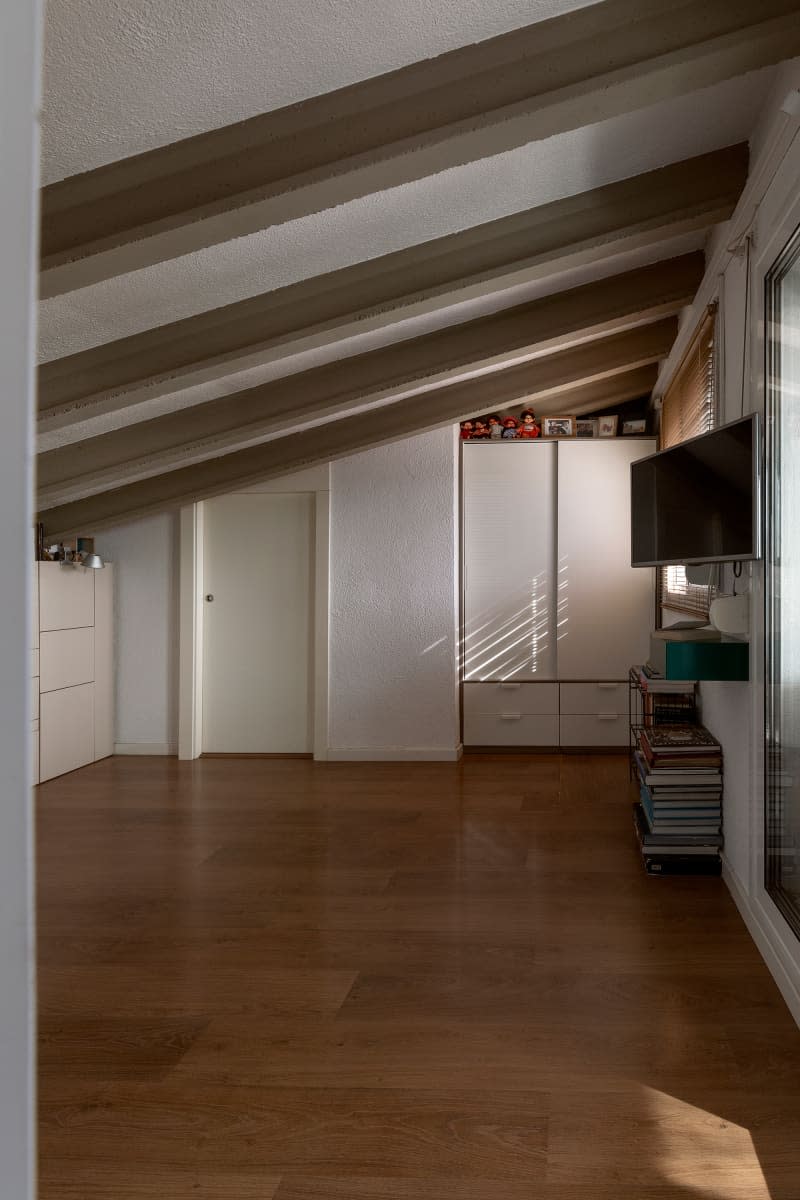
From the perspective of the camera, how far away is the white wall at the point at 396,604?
666 centimetres

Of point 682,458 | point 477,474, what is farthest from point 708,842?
point 477,474

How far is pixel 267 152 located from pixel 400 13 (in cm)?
46

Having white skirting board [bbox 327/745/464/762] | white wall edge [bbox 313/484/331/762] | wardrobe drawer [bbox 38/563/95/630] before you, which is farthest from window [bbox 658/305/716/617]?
wardrobe drawer [bbox 38/563/95/630]

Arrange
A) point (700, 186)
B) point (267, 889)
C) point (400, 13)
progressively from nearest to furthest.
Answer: point (400, 13), point (700, 186), point (267, 889)

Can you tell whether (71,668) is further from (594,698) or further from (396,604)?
(594,698)

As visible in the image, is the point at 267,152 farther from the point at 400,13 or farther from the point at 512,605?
the point at 512,605

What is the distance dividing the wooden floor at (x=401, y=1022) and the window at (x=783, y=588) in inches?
14.1

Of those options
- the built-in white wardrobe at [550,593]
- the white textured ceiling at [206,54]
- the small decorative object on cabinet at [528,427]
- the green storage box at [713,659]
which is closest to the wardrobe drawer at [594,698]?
the built-in white wardrobe at [550,593]

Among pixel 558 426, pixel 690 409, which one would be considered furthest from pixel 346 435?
pixel 690 409

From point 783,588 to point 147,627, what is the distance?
4.79 metres

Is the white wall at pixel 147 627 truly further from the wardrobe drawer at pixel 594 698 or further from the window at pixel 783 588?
the window at pixel 783 588

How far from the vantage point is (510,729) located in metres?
6.90

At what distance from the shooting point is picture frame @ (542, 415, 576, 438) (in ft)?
22.7

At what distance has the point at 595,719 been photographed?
6.86 m
